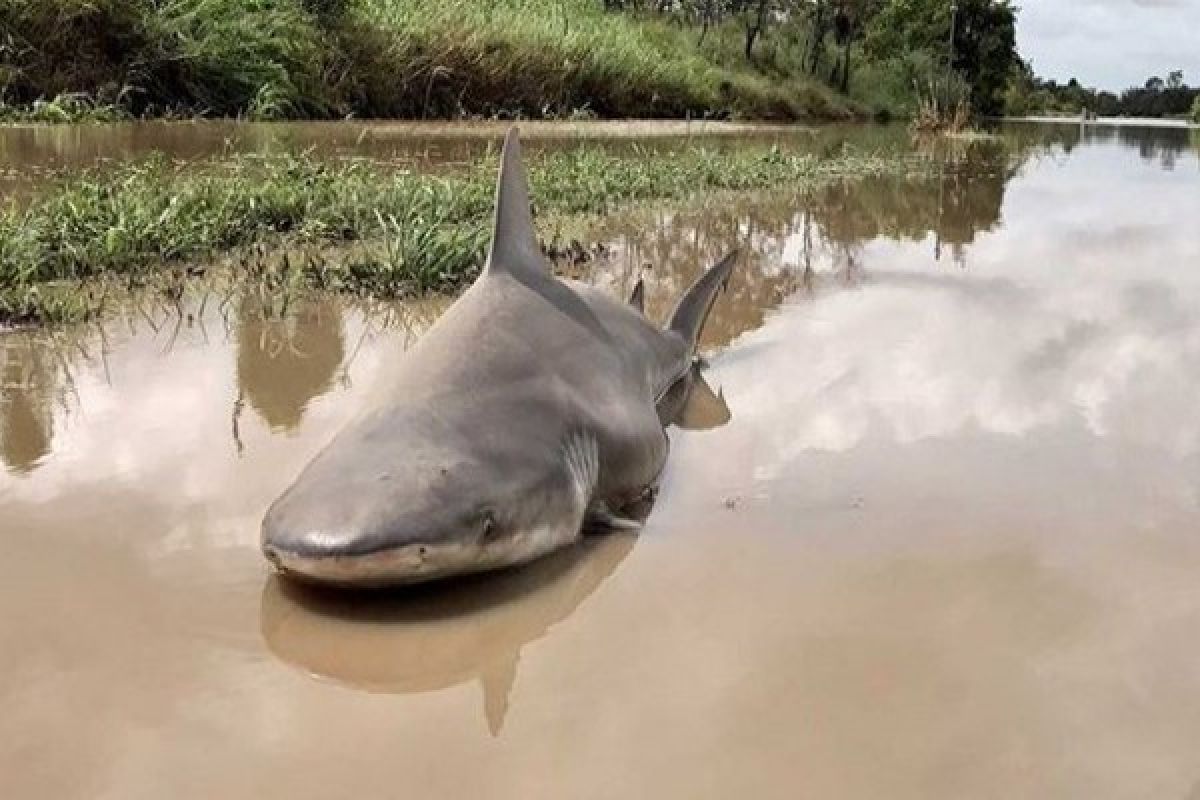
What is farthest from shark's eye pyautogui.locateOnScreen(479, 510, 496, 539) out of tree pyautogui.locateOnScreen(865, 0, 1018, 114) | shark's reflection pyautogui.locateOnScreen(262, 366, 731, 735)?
tree pyautogui.locateOnScreen(865, 0, 1018, 114)

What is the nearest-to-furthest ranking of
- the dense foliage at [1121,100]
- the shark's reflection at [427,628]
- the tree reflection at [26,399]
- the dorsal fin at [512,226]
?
the shark's reflection at [427,628], the tree reflection at [26,399], the dorsal fin at [512,226], the dense foliage at [1121,100]

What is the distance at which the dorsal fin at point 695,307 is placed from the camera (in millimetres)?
5023

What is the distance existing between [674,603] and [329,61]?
16.3 meters

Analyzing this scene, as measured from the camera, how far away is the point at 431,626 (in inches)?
98.1

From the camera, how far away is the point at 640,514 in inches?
130

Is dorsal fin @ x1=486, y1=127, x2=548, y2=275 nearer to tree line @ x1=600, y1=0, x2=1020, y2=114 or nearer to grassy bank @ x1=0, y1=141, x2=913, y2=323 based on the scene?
grassy bank @ x1=0, y1=141, x2=913, y2=323

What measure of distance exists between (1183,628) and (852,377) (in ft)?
7.06

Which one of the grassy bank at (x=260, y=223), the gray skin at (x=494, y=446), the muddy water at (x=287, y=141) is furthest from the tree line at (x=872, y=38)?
the gray skin at (x=494, y=446)

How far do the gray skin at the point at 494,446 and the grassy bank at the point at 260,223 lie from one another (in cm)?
221

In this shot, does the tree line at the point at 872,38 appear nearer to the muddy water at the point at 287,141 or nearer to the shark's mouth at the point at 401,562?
the muddy water at the point at 287,141

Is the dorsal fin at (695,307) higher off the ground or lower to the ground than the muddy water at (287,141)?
lower

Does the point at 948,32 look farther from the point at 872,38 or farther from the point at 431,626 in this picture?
the point at 431,626

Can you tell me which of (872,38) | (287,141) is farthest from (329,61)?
(872,38)

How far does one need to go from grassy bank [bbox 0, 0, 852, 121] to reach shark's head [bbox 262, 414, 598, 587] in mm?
12034
